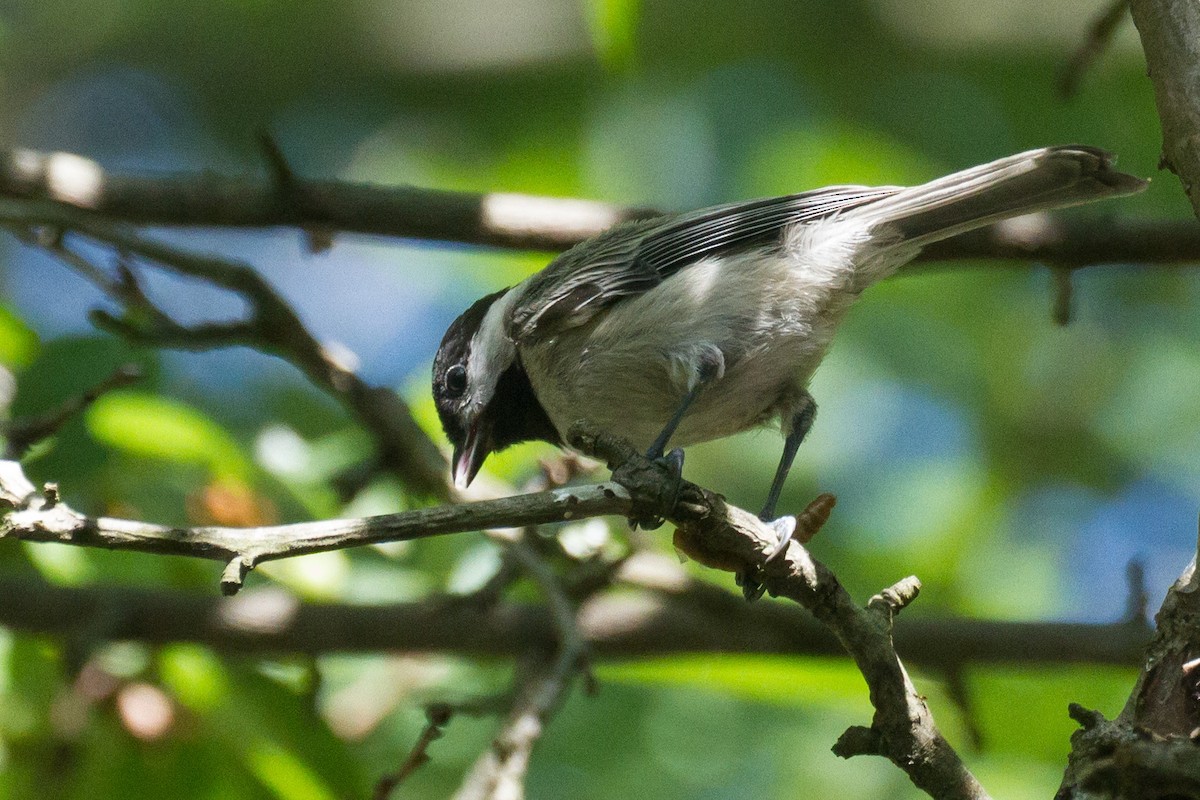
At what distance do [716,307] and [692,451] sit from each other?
9.07 ft

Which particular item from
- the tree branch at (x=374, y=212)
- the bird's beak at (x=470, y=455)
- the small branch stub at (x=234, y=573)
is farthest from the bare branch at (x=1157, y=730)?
the bird's beak at (x=470, y=455)

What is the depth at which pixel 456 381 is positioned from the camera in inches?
172

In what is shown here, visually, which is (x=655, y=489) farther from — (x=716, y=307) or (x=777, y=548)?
(x=716, y=307)

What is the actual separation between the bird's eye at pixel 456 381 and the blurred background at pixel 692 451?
1.53ft

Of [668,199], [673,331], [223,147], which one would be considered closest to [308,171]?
[223,147]

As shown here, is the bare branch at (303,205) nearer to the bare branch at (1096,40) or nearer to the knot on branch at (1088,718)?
the bare branch at (1096,40)

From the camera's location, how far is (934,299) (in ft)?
23.1

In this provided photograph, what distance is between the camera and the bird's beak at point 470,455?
421 centimetres

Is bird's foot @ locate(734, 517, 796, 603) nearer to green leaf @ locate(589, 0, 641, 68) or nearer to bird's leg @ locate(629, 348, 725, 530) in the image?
bird's leg @ locate(629, 348, 725, 530)

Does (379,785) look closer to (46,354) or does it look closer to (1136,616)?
(46,354)

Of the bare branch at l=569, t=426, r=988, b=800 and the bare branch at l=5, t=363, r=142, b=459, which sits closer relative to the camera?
the bare branch at l=569, t=426, r=988, b=800

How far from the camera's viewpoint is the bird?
379cm

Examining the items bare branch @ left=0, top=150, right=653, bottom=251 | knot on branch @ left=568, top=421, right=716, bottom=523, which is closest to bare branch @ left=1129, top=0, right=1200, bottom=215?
knot on branch @ left=568, top=421, right=716, bottom=523

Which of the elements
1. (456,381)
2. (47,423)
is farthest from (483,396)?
(47,423)
